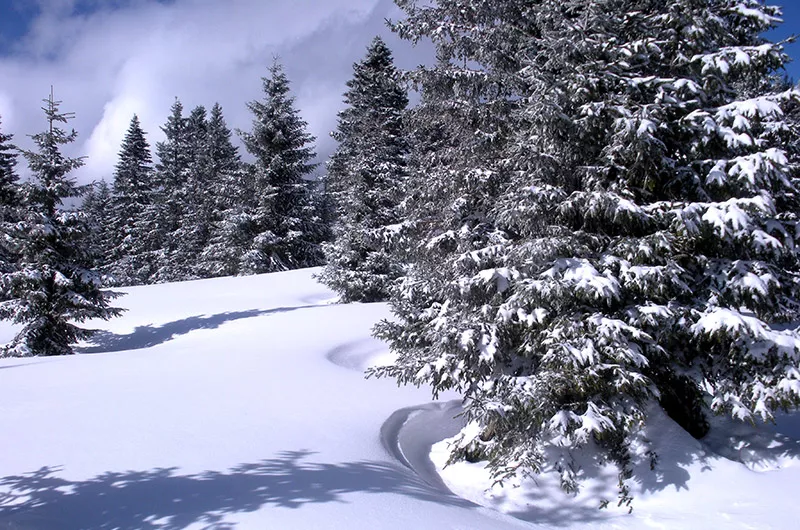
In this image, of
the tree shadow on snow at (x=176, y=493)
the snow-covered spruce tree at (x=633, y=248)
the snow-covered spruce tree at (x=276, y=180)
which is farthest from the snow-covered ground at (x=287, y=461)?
the snow-covered spruce tree at (x=276, y=180)

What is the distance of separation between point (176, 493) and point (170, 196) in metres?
34.2

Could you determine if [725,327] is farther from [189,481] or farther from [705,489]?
[189,481]

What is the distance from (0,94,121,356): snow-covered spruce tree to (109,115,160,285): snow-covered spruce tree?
66.4ft

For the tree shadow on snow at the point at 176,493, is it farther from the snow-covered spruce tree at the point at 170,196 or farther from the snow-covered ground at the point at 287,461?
the snow-covered spruce tree at the point at 170,196

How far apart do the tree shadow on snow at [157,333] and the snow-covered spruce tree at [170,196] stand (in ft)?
58.1

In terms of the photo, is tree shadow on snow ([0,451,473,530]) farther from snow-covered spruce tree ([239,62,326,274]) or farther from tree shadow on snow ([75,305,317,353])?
snow-covered spruce tree ([239,62,326,274])

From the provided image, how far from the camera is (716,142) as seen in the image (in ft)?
20.7

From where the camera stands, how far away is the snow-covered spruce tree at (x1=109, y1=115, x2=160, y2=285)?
3456 centimetres

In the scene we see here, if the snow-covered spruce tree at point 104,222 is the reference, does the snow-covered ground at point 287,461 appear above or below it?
below

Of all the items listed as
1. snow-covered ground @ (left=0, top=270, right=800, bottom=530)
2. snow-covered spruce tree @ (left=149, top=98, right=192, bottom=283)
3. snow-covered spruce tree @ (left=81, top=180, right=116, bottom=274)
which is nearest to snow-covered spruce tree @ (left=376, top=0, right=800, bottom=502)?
snow-covered ground @ (left=0, top=270, right=800, bottom=530)

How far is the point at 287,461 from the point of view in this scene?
20.6 ft

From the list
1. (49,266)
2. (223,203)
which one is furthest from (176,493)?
(223,203)

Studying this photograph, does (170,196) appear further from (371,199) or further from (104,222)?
(371,199)

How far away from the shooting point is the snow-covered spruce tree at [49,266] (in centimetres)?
1427
